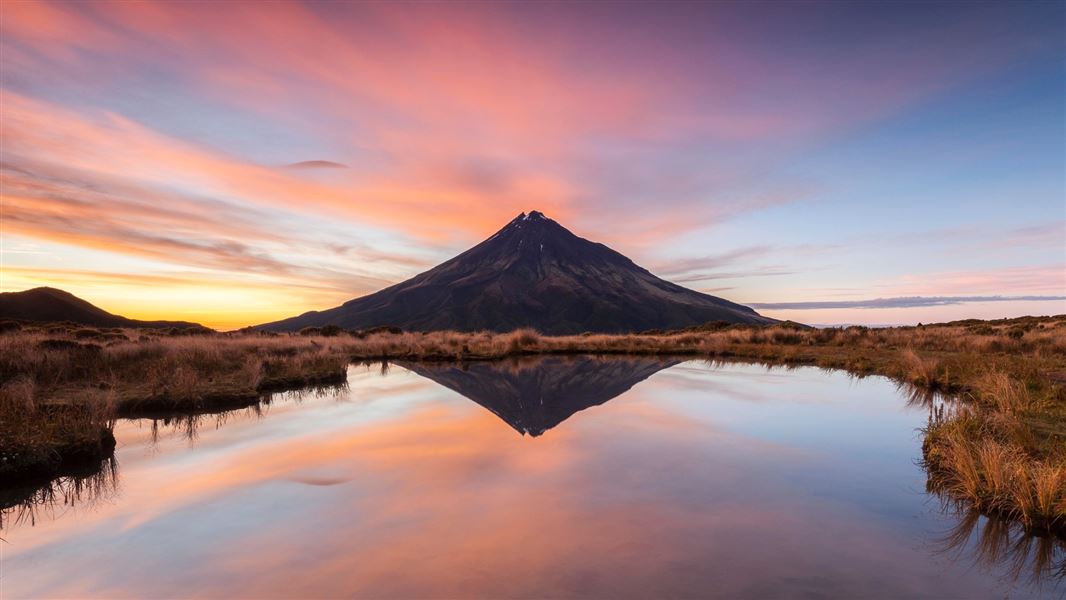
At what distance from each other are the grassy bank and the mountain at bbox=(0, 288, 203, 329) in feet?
471

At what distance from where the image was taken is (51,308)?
160 metres

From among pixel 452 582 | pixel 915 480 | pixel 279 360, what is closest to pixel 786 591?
pixel 452 582

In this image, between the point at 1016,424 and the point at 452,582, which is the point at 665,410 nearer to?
the point at 1016,424

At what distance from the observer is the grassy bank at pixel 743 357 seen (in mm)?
7637

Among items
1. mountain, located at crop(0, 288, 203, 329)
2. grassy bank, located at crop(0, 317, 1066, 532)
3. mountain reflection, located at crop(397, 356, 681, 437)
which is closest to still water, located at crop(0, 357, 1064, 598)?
grassy bank, located at crop(0, 317, 1066, 532)

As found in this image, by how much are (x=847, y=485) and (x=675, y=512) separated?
353 centimetres

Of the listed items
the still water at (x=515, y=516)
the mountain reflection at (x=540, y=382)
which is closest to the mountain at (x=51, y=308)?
the mountain reflection at (x=540, y=382)

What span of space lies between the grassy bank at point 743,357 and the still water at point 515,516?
751 mm

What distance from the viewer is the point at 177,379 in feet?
55.1

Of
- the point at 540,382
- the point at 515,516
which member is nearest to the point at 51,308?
the point at 540,382

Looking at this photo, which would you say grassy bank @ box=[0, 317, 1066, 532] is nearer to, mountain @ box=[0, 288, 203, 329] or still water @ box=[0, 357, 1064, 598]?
still water @ box=[0, 357, 1064, 598]

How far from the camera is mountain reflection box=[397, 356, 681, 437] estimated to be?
1511 centimetres

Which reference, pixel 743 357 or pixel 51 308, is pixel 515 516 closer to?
pixel 743 357

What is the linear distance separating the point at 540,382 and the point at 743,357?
16.8 meters
